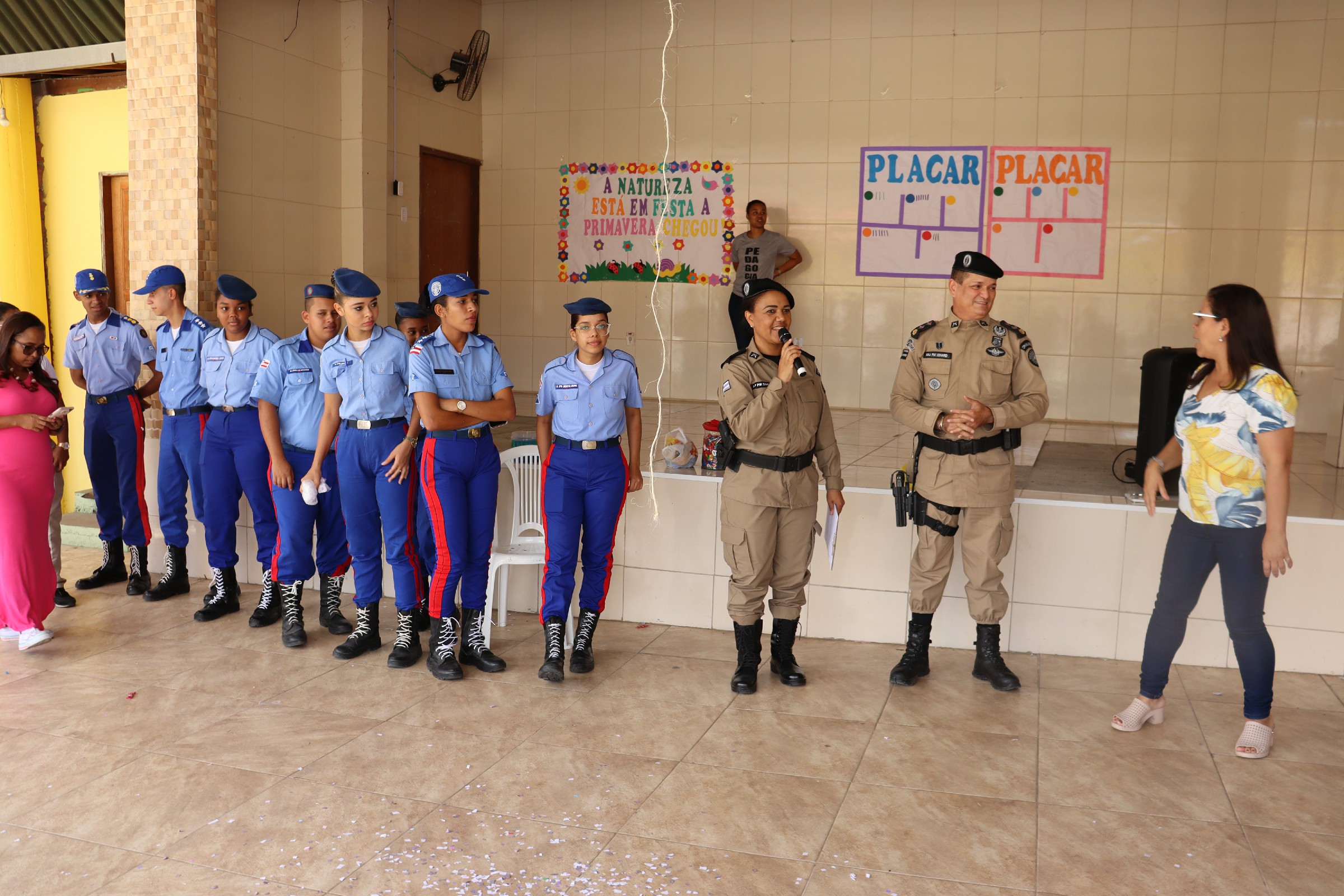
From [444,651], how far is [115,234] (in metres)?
4.00

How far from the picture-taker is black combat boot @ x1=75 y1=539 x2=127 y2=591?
16.0 ft

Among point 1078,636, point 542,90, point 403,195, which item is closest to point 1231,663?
point 1078,636

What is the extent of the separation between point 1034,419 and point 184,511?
3.60 meters

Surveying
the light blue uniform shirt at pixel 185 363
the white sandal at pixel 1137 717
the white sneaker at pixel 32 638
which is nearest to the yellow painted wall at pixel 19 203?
the light blue uniform shirt at pixel 185 363

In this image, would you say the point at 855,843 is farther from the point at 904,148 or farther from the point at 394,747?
the point at 904,148

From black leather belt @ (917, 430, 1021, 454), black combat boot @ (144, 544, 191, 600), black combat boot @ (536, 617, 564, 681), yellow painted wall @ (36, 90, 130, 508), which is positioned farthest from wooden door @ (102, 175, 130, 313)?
black leather belt @ (917, 430, 1021, 454)

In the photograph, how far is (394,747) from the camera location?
3.13 meters

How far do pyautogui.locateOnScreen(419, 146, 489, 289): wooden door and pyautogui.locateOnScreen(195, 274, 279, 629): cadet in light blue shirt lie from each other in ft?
11.2

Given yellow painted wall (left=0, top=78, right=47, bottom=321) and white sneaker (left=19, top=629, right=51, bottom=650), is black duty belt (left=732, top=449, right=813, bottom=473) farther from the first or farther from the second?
yellow painted wall (left=0, top=78, right=47, bottom=321)

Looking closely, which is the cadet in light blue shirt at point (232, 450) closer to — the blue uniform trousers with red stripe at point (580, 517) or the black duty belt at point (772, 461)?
the blue uniform trousers with red stripe at point (580, 517)

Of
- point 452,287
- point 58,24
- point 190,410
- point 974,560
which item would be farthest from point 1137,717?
point 58,24

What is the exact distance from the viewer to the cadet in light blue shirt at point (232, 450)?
4297 mm

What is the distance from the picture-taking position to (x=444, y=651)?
374 centimetres

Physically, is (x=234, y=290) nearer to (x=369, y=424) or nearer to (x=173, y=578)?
(x=369, y=424)
